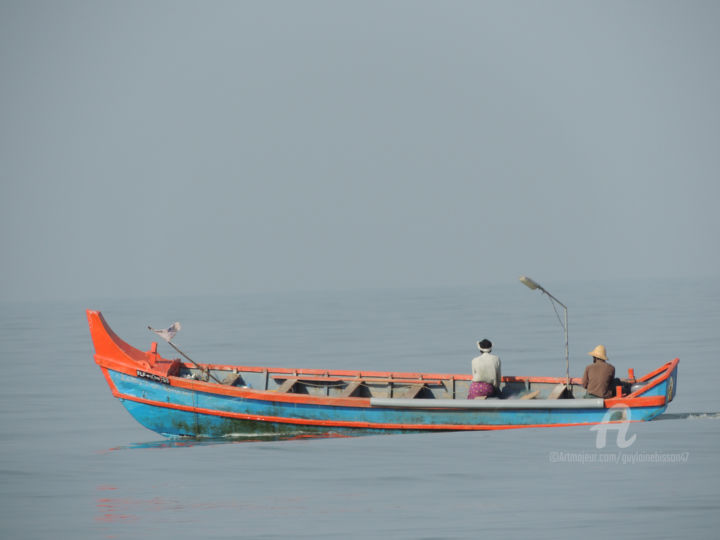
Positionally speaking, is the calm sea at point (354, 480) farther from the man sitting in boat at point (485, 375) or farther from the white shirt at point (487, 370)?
the white shirt at point (487, 370)

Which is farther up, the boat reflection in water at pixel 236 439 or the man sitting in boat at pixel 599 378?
the man sitting in boat at pixel 599 378

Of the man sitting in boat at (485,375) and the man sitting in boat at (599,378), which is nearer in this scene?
the man sitting in boat at (599,378)

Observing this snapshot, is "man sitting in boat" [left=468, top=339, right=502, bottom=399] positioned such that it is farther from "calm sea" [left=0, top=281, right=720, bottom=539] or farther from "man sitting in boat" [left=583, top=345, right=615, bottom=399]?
"man sitting in boat" [left=583, top=345, right=615, bottom=399]

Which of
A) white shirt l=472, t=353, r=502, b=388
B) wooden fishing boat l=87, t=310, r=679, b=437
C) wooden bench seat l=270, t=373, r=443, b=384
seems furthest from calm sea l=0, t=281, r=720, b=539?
wooden bench seat l=270, t=373, r=443, b=384

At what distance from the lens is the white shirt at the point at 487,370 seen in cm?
2220

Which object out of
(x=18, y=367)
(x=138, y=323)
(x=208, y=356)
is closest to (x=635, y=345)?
(x=208, y=356)

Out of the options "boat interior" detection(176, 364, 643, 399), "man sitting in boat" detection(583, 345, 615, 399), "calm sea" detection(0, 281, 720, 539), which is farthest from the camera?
"boat interior" detection(176, 364, 643, 399)

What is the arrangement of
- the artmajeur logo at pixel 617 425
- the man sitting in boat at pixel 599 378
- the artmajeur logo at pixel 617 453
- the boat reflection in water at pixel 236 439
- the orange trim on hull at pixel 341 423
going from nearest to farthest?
1. the artmajeur logo at pixel 617 453
2. the artmajeur logo at pixel 617 425
3. the orange trim on hull at pixel 341 423
4. the man sitting in boat at pixel 599 378
5. the boat reflection in water at pixel 236 439

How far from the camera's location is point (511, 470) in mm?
19375

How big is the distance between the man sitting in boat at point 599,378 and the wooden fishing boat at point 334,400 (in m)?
0.29

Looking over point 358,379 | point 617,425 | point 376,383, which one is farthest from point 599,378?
point 358,379

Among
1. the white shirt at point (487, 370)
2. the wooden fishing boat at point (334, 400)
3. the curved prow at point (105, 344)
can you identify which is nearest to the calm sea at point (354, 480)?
the wooden fishing boat at point (334, 400)

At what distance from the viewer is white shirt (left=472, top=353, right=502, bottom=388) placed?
22203mm

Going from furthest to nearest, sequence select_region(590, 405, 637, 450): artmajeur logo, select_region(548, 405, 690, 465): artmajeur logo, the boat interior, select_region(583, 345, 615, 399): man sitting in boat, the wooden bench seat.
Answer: the wooden bench seat
the boat interior
select_region(583, 345, 615, 399): man sitting in boat
select_region(590, 405, 637, 450): artmajeur logo
select_region(548, 405, 690, 465): artmajeur logo
